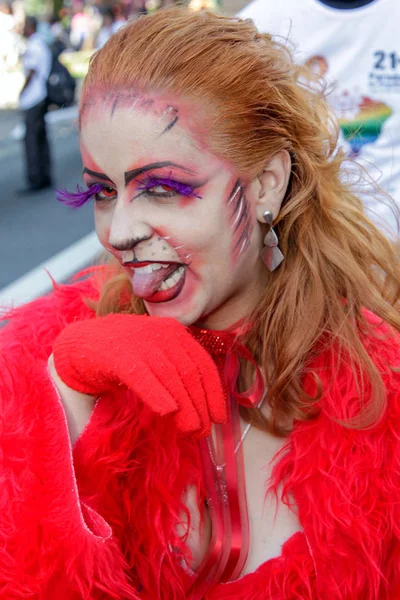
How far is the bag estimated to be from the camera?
25.7ft

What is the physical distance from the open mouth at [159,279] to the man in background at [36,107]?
7.00 meters

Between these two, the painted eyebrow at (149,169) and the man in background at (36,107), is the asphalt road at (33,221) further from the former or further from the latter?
the painted eyebrow at (149,169)

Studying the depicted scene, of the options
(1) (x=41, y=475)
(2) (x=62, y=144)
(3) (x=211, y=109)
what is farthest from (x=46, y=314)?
(2) (x=62, y=144)

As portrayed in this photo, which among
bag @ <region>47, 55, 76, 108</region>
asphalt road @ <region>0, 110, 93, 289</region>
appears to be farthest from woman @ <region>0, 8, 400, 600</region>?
Result: bag @ <region>47, 55, 76, 108</region>

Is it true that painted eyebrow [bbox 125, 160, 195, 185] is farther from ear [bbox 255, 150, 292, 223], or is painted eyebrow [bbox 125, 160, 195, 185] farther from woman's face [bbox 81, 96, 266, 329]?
ear [bbox 255, 150, 292, 223]

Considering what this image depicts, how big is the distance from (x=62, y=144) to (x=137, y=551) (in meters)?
10.5

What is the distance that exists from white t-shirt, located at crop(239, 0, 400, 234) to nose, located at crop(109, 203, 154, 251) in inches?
55.9

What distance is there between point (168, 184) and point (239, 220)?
0.49ft

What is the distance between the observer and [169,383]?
127cm

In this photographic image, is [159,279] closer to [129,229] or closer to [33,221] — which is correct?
[129,229]

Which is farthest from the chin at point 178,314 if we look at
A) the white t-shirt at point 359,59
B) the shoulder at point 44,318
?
the white t-shirt at point 359,59

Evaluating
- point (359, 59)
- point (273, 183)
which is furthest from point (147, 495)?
point (359, 59)

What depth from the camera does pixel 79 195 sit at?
1473 mm

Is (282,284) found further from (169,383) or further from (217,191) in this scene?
(169,383)
